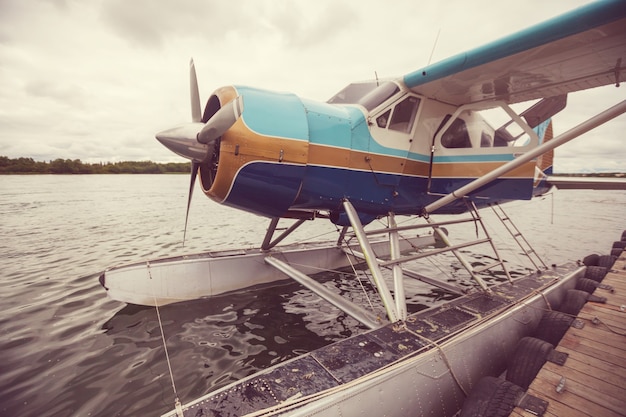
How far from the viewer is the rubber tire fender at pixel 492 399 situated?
2652 mm

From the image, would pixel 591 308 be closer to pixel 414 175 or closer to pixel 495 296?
pixel 495 296

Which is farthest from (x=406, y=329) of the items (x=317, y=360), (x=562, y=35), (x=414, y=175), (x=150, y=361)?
(x=562, y=35)

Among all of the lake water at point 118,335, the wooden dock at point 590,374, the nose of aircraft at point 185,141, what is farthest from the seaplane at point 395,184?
the lake water at point 118,335

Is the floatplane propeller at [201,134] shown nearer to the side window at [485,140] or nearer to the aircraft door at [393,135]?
the aircraft door at [393,135]

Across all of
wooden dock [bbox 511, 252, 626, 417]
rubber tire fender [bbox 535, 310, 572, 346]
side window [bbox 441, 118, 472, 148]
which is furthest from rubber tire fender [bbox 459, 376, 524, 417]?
side window [bbox 441, 118, 472, 148]

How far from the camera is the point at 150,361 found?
4.11m

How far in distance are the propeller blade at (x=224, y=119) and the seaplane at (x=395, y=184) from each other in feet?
0.06

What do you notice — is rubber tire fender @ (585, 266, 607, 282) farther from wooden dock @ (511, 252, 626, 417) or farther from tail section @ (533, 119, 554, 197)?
wooden dock @ (511, 252, 626, 417)

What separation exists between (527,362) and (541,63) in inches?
161

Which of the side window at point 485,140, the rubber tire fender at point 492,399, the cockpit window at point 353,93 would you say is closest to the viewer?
the rubber tire fender at point 492,399

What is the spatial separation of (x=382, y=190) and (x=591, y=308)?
147 inches

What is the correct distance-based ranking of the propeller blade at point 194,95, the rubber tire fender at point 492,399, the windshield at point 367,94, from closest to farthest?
1. the rubber tire fender at point 492,399
2. the propeller blade at point 194,95
3. the windshield at point 367,94

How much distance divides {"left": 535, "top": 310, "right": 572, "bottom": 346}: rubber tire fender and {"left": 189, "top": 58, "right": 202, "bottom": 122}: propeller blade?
613 centimetres

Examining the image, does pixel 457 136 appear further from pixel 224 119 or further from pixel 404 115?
pixel 224 119
